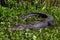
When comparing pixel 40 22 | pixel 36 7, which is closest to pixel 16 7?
pixel 36 7

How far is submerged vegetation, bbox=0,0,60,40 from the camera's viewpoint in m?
6.39

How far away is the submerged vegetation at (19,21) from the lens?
6.39 m

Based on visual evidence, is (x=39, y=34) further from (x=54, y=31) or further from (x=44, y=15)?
(x=44, y=15)

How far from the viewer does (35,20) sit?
24.9ft

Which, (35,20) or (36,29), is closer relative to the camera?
(36,29)

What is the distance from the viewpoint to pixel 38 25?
699 centimetres

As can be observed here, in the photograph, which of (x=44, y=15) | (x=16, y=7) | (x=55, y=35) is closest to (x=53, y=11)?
(x=44, y=15)

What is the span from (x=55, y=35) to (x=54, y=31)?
0.30m

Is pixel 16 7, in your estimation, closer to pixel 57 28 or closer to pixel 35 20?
pixel 35 20

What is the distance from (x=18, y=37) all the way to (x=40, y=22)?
1.18 metres

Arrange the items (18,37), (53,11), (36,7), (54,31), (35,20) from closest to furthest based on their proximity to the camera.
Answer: (18,37), (54,31), (35,20), (53,11), (36,7)

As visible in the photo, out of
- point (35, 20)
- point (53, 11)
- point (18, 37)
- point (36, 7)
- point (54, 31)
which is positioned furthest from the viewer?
point (36, 7)

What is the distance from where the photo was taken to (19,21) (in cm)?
741

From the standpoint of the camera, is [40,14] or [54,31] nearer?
[54,31]
